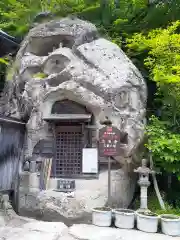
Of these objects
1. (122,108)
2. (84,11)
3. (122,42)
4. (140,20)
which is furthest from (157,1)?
(122,108)

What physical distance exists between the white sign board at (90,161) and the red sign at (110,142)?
40.5 inches

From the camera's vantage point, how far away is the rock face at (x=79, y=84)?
940 cm

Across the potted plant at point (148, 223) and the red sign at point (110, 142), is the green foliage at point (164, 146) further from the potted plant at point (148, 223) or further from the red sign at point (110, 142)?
the potted plant at point (148, 223)

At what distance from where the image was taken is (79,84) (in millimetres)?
9594

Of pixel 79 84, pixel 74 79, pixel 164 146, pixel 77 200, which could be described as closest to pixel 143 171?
pixel 164 146

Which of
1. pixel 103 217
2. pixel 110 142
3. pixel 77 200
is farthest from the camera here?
pixel 77 200

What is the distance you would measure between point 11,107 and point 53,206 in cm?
539

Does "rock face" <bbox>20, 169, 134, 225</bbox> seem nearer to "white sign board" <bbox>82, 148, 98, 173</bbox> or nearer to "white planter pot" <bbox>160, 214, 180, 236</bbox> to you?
"white sign board" <bbox>82, 148, 98, 173</bbox>

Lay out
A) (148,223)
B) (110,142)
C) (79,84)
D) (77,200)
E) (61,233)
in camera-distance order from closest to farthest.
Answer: (61,233), (148,223), (110,142), (77,200), (79,84)

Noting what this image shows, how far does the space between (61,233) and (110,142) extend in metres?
3.13

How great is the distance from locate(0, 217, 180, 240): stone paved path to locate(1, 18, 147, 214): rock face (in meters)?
1.87

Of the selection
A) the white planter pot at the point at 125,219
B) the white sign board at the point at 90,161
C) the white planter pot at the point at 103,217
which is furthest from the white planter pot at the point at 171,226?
the white sign board at the point at 90,161

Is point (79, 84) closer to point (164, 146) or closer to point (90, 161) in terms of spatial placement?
point (90, 161)

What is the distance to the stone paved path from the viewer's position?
702 centimetres
